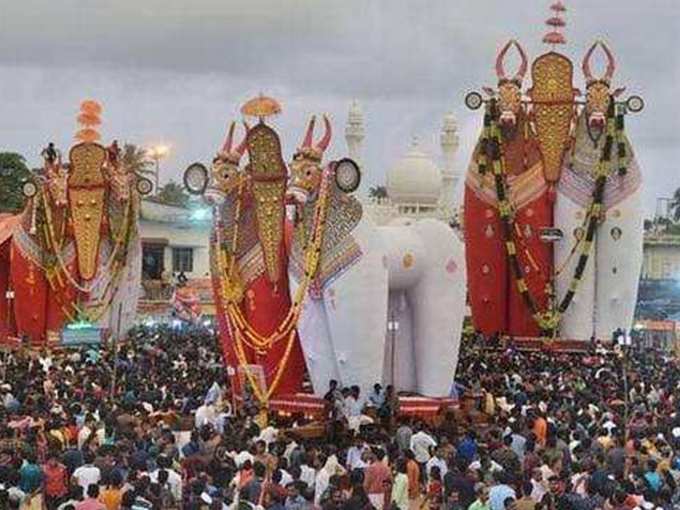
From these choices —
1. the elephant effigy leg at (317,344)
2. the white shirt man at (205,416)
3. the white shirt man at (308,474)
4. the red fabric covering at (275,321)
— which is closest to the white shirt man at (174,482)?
the white shirt man at (308,474)

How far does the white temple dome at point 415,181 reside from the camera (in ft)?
75.9

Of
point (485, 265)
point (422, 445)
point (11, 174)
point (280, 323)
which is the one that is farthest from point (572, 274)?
point (11, 174)

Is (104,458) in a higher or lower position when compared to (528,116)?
lower

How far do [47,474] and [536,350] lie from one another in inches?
714

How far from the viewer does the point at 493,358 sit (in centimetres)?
2450

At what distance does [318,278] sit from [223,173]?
7.61 ft

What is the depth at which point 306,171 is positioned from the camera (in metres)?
18.3

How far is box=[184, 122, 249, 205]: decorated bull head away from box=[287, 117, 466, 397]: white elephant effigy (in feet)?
3.88

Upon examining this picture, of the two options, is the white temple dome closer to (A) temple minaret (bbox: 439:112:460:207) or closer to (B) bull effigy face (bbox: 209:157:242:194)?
(B) bull effigy face (bbox: 209:157:242:194)

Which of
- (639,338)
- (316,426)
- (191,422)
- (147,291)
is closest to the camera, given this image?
(191,422)

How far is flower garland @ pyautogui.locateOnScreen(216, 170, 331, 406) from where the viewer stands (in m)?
18.0

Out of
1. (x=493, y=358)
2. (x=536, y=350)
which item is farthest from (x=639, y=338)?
(x=493, y=358)

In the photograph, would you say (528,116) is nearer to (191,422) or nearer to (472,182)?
(472,182)

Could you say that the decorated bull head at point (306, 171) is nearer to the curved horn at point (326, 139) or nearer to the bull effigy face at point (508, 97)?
the curved horn at point (326, 139)
